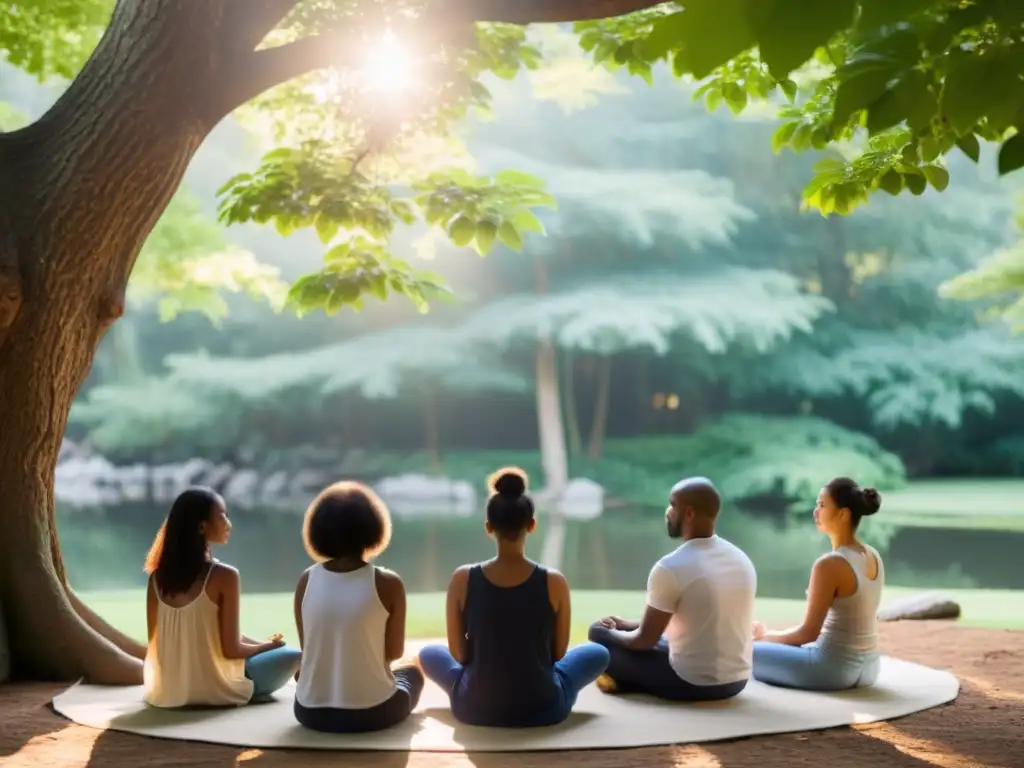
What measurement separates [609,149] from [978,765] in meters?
18.5

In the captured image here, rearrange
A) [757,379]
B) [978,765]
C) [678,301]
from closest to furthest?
[978,765]
[678,301]
[757,379]

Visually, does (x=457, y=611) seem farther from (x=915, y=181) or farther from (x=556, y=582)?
(x=915, y=181)

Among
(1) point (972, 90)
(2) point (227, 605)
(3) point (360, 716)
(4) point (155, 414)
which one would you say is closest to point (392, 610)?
(3) point (360, 716)

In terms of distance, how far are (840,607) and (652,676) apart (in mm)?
765

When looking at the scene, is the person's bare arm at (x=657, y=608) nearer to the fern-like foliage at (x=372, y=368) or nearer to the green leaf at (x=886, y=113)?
the green leaf at (x=886, y=113)

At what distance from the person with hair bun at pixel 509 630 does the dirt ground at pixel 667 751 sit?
308mm

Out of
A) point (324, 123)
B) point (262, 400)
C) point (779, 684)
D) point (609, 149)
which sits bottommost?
point (779, 684)

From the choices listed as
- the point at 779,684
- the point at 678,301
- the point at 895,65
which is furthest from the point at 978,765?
the point at 678,301

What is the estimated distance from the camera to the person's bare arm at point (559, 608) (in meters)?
3.56

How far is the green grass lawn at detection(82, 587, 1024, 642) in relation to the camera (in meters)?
7.10

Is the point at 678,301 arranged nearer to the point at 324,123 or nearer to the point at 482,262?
the point at 482,262

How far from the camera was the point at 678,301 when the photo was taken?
1817cm

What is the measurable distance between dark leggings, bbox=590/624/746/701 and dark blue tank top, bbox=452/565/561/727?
548 millimetres

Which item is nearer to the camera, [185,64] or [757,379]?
[185,64]
